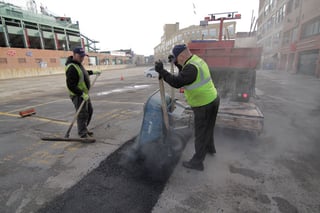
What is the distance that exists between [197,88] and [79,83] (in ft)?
8.34

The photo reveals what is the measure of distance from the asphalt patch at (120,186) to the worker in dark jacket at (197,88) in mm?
548

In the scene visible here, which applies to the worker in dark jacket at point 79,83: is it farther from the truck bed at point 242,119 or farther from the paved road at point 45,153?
the truck bed at point 242,119

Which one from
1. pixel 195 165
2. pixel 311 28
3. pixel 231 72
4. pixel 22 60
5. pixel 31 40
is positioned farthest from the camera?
pixel 31 40

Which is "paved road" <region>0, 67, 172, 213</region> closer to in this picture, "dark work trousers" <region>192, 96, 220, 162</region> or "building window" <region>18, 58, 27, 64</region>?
"dark work trousers" <region>192, 96, 220, 162</region>

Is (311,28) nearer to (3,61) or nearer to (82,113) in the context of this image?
(82,113)

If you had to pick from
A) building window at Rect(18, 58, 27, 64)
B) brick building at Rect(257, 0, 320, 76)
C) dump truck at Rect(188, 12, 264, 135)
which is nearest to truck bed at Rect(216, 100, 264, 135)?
dump truck at Rect(188, 12, 264, 135)

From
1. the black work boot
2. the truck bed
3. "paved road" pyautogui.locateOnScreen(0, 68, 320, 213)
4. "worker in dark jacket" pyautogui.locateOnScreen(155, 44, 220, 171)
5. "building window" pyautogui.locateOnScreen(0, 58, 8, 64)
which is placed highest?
"building window" pyautogui.locateOnScreen(0, 58, 8, 64)

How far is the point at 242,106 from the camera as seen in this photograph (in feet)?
14.6

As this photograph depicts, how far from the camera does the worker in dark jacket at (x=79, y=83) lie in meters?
3.46

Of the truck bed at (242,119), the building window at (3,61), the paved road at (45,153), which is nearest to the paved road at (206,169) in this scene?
the paved road at (45,153)

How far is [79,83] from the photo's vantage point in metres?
3.61

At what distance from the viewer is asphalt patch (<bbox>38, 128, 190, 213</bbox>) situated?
2.07 metres

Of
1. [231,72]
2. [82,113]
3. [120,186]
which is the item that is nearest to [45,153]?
[82,113]

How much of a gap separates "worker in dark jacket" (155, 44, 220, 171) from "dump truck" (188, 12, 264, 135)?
1354 millimetres
